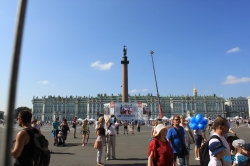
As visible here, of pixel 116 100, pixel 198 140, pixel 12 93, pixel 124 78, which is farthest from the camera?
pixel 116 100

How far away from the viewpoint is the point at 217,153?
3.04 meters

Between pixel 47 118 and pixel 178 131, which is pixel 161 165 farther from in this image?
pixel 47 118

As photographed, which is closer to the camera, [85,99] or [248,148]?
[248,148]

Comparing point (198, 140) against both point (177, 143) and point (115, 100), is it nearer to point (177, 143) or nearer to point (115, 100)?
point (177, 143)

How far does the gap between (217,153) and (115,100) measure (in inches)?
5047

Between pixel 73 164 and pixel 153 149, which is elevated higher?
pixel 153 149

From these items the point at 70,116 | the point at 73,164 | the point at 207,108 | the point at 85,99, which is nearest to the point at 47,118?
the point at 70,116

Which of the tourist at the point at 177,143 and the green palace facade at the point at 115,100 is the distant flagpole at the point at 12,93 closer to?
the tourist at the point at 177,143

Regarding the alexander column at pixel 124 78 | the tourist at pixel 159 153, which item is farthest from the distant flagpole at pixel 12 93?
the alexander column at pixel 124 78

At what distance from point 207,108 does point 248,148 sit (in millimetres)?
137948

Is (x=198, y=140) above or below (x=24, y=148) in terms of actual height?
below

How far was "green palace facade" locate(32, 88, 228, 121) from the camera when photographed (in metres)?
130

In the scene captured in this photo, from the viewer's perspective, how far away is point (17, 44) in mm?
1637

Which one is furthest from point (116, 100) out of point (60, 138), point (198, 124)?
point (198, 124)
